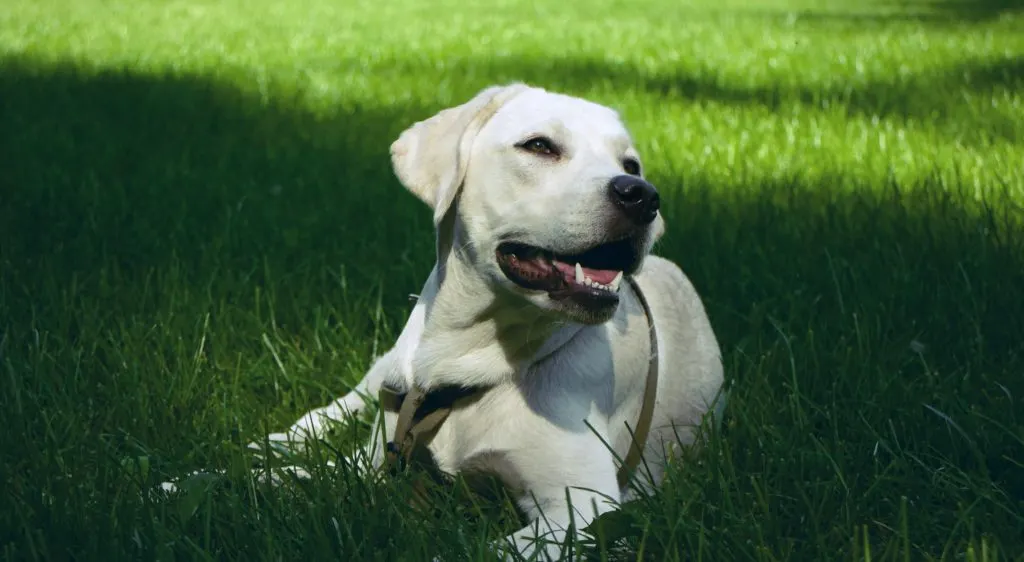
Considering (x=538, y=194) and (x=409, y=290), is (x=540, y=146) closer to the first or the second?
(x=538, y=194)

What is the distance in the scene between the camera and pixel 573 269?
2.65 m

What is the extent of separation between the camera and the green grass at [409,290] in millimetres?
2404

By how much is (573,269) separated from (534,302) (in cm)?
12

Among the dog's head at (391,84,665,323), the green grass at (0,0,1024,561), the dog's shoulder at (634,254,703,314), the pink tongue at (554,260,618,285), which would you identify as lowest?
the green grass at (0,0,1024,561)

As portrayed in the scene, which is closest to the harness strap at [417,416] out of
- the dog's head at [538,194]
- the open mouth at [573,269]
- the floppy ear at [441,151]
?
the open mouth at [573,269]

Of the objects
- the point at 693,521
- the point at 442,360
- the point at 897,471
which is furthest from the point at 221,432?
the point at 897,471

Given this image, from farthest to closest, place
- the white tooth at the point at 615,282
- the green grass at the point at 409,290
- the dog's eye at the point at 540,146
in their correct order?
the dog's eye at the point at 540,146 → the white tooth at the point at 615,282 → the green grass at the point at 409,290

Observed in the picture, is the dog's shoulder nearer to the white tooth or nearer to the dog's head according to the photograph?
the dog's head

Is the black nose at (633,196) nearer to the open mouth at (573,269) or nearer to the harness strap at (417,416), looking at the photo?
the open mouth at (573,269)

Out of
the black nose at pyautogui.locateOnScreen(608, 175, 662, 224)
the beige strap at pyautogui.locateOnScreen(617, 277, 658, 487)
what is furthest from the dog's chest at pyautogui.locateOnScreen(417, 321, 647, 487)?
the black nose at pyautogui.locateOnScreen(608, 175, 662, 224)

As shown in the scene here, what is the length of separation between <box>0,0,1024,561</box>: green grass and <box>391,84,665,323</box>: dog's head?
0.50m

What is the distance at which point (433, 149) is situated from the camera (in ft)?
9.39

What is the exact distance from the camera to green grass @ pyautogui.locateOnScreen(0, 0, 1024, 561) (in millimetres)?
2404

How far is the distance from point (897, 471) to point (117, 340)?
2396 millimetres
